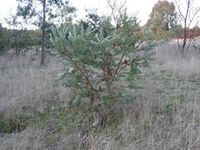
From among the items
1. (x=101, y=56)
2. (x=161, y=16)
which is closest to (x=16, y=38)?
(x=101, y=56)

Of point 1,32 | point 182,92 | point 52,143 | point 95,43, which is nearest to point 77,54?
point 95,43

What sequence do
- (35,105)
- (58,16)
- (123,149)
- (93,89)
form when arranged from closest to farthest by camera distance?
(123,149) → (93,89) → (35,105) → (58,16)

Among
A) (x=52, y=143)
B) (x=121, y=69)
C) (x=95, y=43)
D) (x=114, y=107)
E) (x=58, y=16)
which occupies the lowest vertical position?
(x=52, y=143)

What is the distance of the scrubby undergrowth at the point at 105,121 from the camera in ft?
14.8

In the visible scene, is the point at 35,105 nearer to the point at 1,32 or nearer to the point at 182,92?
the point at 182,92

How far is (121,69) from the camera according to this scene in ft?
18.1

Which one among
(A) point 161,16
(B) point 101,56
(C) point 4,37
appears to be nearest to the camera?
(B) point 101,56

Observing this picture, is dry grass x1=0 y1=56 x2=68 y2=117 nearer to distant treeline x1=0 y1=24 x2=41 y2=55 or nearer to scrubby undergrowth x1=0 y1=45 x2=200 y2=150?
scrubby undergrowth x1=0 y1=45 x2=200 y2=150

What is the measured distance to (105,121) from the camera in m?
5.30

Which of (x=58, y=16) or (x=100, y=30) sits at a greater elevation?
(x=58, y=16)

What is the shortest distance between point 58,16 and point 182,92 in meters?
11.2

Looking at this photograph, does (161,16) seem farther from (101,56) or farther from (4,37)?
(101,56)

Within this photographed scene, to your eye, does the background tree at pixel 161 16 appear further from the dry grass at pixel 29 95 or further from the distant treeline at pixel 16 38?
the dry grass at pixel 29 95

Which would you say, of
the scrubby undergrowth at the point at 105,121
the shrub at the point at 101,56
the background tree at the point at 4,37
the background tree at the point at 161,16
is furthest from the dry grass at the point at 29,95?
the background tree at the point at 161,16
